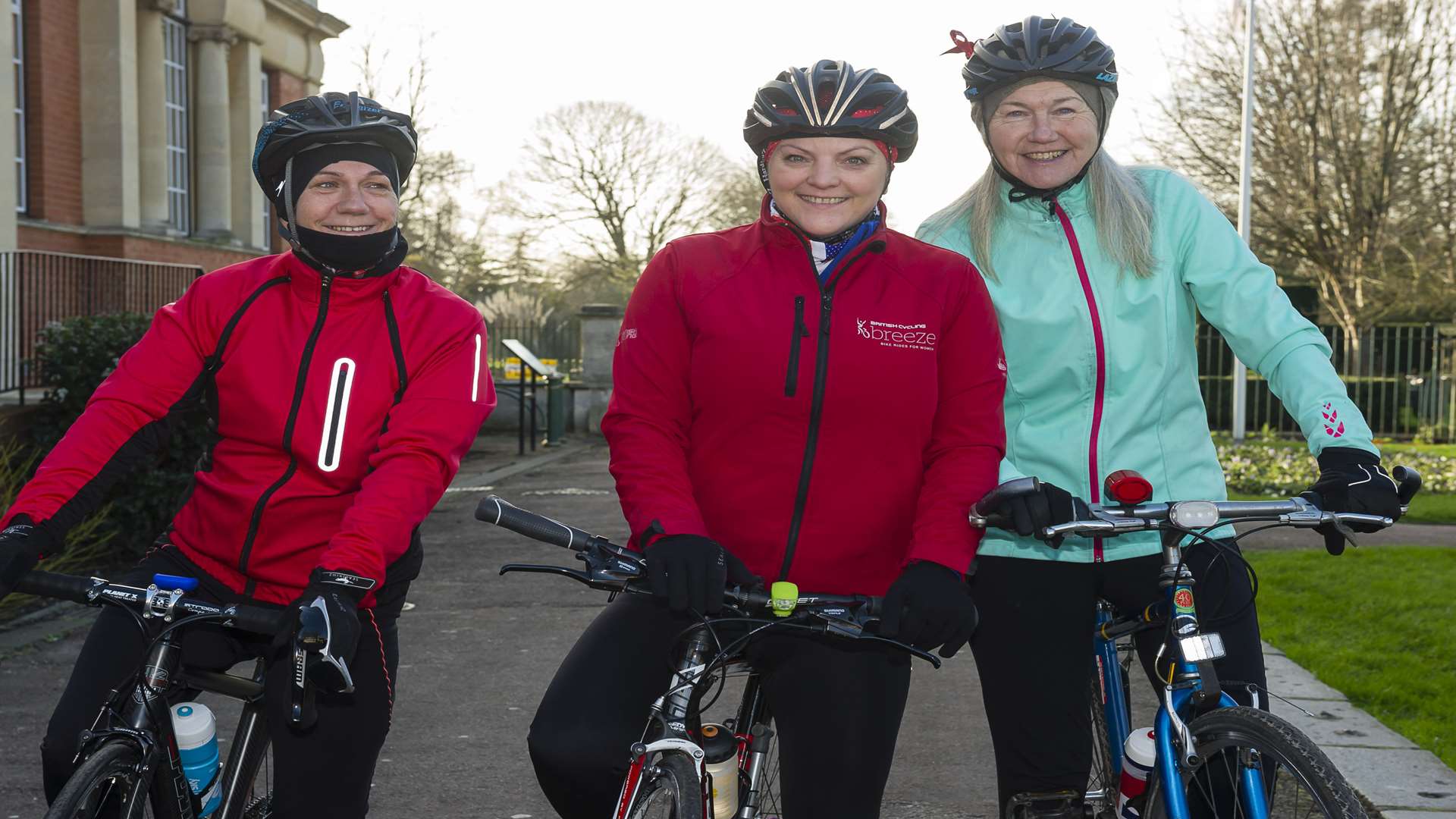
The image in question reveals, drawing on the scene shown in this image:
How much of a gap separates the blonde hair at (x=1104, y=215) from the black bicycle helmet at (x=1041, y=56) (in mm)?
133

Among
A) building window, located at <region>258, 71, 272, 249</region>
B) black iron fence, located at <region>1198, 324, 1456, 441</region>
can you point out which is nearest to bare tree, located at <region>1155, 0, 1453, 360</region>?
black iron fence, located at <region>1198, 324, 1456, 441</region>

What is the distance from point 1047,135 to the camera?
3436mm

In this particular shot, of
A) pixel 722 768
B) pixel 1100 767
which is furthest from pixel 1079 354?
pixel 722 768

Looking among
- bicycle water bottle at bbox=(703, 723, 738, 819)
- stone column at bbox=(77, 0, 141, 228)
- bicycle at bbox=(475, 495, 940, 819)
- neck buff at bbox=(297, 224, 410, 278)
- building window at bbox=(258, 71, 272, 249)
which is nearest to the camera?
bicycle at bbox=(475, 495, 940, 819)

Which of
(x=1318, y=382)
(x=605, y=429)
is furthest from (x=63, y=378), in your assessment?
(x=1318, y=382)

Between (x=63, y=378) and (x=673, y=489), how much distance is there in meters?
8.24

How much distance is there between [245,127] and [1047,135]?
22.6 metres

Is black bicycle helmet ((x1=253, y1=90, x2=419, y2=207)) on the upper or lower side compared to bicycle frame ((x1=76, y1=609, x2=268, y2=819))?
upper

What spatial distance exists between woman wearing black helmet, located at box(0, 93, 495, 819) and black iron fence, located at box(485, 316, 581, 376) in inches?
882

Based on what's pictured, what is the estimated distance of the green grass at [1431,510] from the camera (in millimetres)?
12359

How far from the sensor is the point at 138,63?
67.3 ft

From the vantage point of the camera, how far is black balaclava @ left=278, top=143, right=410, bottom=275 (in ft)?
10.7

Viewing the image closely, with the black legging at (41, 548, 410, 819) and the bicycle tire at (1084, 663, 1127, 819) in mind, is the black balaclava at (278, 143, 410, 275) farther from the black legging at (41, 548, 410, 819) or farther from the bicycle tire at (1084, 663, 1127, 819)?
the bicycle tire at (1084, 663, 1127, 819)

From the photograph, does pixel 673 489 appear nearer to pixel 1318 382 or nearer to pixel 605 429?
pixel 605 429
